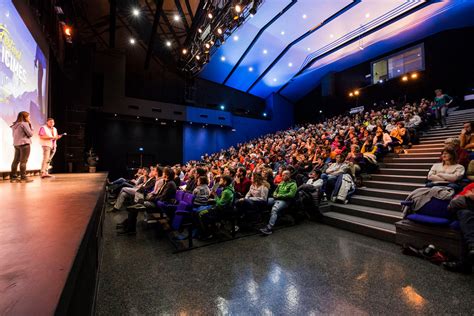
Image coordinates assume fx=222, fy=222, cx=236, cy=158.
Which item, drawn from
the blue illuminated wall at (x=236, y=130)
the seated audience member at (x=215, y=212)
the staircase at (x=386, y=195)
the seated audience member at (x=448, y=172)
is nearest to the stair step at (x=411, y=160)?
the staircase at (x=386, y=195)

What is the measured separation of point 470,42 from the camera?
9.13m

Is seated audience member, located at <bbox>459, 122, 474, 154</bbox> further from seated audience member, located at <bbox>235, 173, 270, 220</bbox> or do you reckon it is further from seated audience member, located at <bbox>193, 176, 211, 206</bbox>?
seated audience member, located at <bbox>193, 176, 211, 206</bbox>

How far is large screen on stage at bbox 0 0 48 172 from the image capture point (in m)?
3.21

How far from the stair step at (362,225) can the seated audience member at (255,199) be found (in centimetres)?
129

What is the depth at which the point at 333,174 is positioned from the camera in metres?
4.91

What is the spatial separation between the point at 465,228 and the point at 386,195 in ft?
6.61

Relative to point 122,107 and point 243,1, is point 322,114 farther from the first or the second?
point 122,107

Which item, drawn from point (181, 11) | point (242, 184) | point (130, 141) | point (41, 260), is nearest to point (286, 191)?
point (242, 184)

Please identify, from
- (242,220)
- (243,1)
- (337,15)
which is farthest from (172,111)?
(242,220)

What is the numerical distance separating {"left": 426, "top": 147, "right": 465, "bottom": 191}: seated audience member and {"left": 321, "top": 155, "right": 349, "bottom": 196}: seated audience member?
1.64m

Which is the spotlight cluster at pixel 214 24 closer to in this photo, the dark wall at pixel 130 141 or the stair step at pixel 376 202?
the dark wall at pixel 130 141

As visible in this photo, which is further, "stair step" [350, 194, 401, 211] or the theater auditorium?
"stair step" [350, 194, 401, 211]

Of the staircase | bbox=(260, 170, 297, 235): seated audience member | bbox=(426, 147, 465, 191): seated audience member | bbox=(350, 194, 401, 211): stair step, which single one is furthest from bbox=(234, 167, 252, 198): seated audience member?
bbox=(426, 147, 465, 191): seated audience member

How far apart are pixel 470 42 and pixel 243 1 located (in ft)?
31.9
